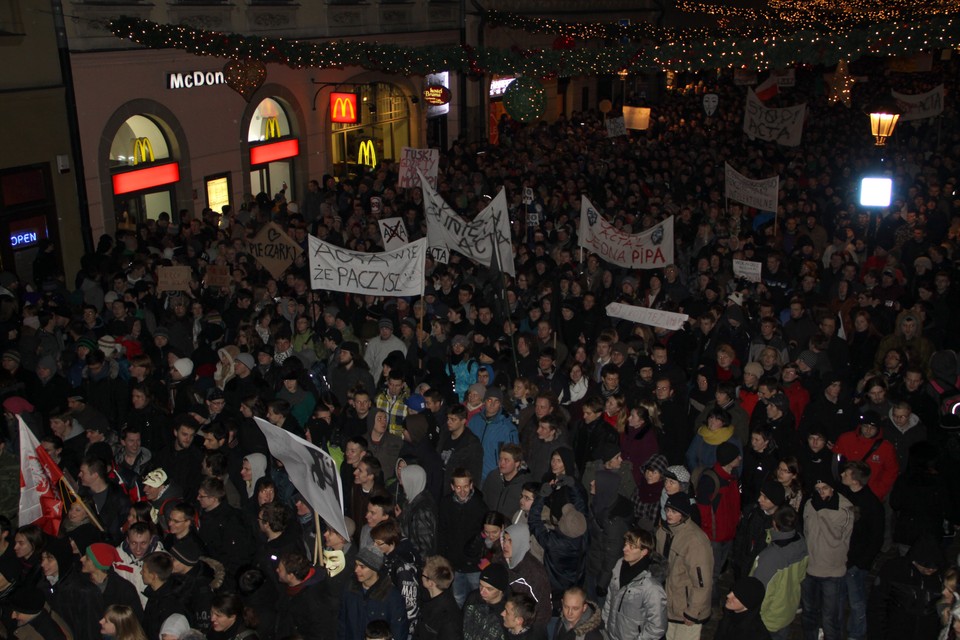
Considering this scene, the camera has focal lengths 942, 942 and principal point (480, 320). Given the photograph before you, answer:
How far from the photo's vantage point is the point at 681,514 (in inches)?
256

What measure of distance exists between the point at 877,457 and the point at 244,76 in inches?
551

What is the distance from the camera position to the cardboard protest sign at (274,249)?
12836 mm

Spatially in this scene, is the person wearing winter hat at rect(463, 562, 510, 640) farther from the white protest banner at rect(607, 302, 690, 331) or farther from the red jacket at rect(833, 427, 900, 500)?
the white protest banner at rect(607, 302, 690, 331)

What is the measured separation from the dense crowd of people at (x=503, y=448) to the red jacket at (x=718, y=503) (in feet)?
0.09

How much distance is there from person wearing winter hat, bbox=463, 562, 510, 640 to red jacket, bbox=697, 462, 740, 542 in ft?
7.01

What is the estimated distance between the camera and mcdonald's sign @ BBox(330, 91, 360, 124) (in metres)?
24.0

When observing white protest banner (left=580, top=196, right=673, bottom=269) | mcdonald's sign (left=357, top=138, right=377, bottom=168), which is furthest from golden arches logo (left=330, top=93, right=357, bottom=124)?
white protest banner (left=580, top=196, right=673, bottom=269)

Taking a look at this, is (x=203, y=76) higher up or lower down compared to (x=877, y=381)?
higher up

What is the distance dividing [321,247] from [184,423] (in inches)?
142

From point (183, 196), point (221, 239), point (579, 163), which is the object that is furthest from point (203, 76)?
point (579, 163)

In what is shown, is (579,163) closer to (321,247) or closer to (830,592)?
(321,247)

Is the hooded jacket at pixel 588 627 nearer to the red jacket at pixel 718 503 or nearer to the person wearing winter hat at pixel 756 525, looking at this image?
the person wearing winter hat at pixel 756 525

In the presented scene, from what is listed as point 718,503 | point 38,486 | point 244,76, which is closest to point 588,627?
point 718,503

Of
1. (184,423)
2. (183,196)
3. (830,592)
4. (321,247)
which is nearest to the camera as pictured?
(830,592)
